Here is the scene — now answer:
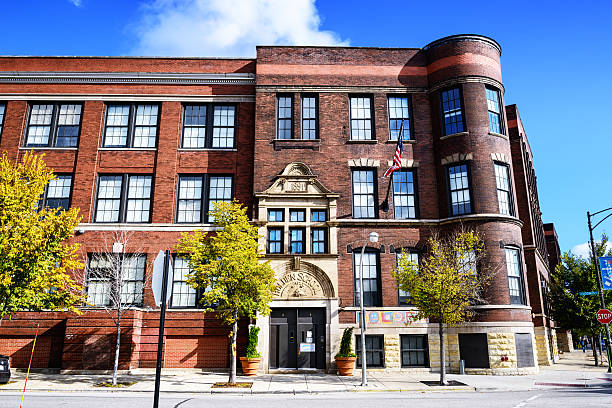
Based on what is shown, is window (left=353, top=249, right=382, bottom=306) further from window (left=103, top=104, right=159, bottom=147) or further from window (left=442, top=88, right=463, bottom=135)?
window (left=103, top=104, right=159, bottom=147)

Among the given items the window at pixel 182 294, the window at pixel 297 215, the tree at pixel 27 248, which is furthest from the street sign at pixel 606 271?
the tree at pixel 27 248

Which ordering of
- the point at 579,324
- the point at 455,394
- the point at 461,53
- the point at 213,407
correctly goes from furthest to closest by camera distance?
1. the point at 579,324
2. the point at 461,53
3. the point at 455,394
4. the point at 213,407

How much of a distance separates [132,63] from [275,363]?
1965cm

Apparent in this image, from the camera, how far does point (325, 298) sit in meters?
24.2

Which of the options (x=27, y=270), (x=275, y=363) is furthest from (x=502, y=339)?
(x=27, y=270)

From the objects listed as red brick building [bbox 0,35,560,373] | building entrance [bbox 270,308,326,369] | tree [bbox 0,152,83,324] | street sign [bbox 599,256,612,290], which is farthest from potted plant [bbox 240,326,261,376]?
street sign [bbox 599,256,612,290]

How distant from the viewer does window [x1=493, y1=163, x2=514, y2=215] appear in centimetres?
2556

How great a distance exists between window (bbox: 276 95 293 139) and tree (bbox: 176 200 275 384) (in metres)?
8.21

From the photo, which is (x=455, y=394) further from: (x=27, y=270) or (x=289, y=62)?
(x=289, y=62)

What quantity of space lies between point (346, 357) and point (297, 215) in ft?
26.0

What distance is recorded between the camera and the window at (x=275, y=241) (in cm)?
2508

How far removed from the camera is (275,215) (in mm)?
25641

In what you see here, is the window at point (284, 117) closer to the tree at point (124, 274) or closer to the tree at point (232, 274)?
the tree at point (232, 274)

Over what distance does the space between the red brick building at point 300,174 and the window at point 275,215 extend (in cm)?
8
